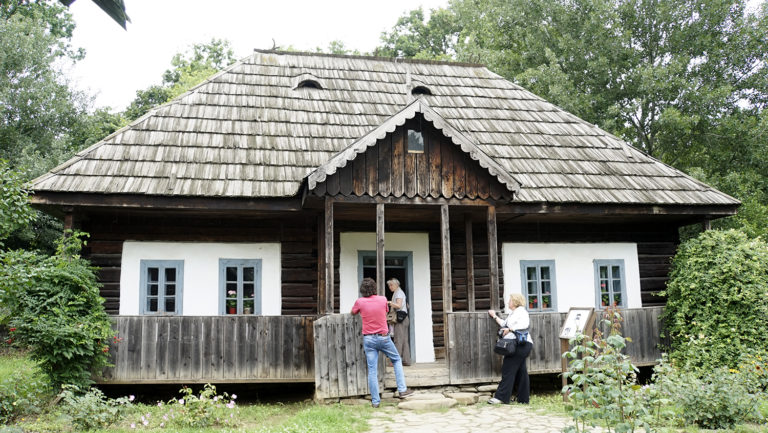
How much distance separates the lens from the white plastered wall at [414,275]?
11.2 m

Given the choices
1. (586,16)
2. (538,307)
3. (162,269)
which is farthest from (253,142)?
(586,16)

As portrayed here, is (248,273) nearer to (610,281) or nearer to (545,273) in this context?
(545,273)

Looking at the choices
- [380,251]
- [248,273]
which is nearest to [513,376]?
[380,251]

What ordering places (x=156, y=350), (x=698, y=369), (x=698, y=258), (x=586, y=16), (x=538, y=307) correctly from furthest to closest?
(x=586, y=16), (x=538, y=307), (x=698, y=258), (x=698, y=369), (x=156, y=350)

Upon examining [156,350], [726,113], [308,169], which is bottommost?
[156,350]

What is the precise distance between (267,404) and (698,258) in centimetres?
779

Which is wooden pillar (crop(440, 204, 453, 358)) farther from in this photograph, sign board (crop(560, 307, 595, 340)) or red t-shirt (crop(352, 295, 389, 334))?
sign board (crop(560, 307, 595, 340))

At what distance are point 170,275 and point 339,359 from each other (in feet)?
12.5

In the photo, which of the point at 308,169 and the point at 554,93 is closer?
the point at 308,169

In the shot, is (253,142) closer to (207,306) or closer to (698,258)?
(207,306)

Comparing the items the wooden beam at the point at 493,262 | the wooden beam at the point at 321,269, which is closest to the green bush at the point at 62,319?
the wooden beam at the point at 321,269

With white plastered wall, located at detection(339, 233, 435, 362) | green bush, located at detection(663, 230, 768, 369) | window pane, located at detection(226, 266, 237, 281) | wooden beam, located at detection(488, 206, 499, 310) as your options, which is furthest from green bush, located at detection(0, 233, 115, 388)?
green bush, located at detection(663, 230, 768, 369)

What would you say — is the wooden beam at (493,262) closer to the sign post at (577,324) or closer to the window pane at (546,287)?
the sign post at (577,324)

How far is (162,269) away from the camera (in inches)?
418
